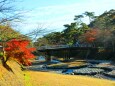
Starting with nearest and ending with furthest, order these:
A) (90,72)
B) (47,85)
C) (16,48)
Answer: (47,85) → (16,48) → (90,72)

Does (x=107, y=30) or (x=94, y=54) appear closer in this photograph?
(x=107, y=30)

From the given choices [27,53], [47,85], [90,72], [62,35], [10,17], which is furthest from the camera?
[62,35]

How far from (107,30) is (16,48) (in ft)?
155

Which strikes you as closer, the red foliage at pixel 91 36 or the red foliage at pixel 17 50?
the red foliage at pixel 17 50

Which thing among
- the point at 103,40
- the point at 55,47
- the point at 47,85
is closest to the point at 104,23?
the point at 103,40

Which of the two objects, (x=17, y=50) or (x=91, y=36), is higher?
(x=17, y=50)

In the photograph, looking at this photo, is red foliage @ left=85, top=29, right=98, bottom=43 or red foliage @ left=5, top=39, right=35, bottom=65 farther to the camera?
red foliage @ left=85, top=29, right=98, bottom=43

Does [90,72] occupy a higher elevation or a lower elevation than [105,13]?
lower

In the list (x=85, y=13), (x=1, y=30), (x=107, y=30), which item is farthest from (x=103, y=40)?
(x=1, y=30)

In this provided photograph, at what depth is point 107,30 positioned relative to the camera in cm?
7944

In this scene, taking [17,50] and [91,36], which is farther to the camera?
[91,36]

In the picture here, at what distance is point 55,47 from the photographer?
86750mm

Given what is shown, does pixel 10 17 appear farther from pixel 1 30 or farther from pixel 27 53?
pixel 27 53

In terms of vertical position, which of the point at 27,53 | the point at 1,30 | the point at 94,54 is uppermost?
the point at 1,30
